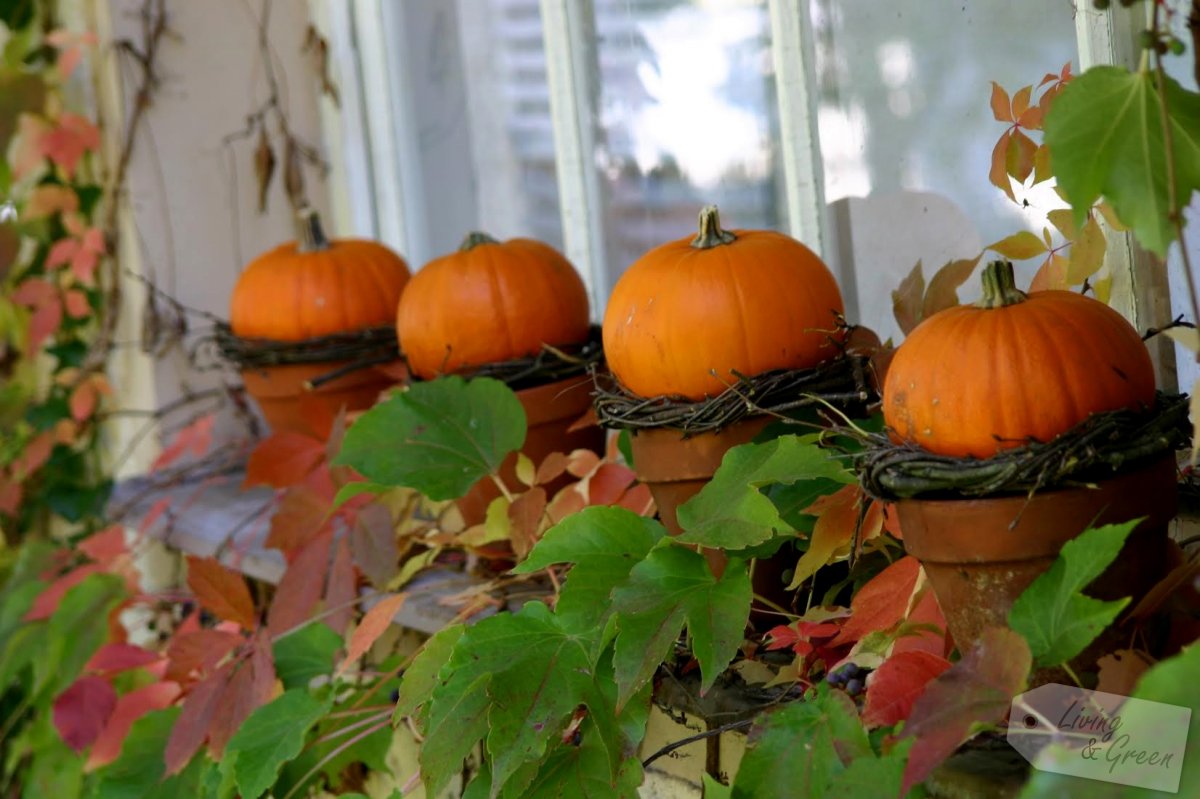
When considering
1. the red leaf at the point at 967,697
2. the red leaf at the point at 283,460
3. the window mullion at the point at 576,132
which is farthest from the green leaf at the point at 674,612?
the window mullion at the point at 576,132

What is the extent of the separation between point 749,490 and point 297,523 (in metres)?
0.63

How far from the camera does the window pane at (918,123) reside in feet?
3.29

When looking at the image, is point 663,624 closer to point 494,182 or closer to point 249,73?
point 494,182

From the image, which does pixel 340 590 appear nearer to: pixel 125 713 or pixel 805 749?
pixel 125 713

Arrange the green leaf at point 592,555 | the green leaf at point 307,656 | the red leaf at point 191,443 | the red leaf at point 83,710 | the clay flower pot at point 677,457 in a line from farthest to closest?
the red leaf at point 191,443 → the red leaf at point 83,710 → the green leaf at point 307,656 → the clay flower pot at point 677,457 → the green leaf at point 592,555

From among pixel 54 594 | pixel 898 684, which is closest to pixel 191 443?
pixel 54 594

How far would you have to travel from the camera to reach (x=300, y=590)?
1.19 meters

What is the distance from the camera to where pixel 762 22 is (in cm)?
124

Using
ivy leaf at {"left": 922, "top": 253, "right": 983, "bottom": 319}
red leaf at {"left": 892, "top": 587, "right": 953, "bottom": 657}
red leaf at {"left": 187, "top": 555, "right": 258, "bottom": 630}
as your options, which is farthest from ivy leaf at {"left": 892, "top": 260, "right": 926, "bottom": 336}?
red leaf at {"left": 187, "top": 555, "right": 258, "bottom": 630}

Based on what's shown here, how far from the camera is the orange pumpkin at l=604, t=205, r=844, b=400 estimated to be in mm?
895

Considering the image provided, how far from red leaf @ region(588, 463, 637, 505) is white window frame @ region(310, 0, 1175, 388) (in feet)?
1.01

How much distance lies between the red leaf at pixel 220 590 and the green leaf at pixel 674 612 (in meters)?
0.58

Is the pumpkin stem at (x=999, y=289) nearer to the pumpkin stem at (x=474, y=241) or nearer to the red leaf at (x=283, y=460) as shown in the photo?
the pumpkin stem at (x=474, y=241)

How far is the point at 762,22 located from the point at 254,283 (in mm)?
706
